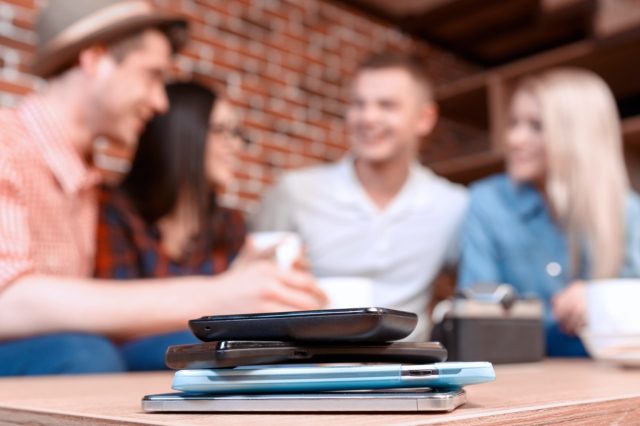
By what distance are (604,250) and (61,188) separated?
131cm

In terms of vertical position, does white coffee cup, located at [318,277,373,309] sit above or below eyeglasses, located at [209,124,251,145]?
below

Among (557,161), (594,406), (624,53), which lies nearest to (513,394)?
(594,406)

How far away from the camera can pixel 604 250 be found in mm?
1868

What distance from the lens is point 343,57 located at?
3492mm

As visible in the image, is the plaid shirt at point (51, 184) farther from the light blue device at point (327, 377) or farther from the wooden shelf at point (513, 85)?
the wooden shelf at point (513, 85)

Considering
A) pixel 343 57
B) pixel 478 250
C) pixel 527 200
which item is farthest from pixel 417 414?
pixel 343 57

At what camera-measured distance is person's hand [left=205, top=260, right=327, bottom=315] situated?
3.42ft

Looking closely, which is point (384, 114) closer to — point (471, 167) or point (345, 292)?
point (471, 167)

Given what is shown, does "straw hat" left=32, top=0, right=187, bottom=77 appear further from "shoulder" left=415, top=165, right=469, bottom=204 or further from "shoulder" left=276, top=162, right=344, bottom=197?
"shoulder" left=415, top=165, right=469, bottom=204

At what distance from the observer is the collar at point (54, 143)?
161cm

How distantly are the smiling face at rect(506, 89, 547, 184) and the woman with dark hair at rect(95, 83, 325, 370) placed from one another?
0.82 metres

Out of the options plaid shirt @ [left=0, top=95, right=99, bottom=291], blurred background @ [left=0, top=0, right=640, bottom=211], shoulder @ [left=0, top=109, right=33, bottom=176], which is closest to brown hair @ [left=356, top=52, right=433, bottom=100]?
blurred background @ [left=0, top=0, right=640, bottom=211]

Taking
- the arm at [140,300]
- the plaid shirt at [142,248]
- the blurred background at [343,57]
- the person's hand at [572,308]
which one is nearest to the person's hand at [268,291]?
the arm at [140,300]

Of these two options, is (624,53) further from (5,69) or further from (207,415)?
(207,415)
